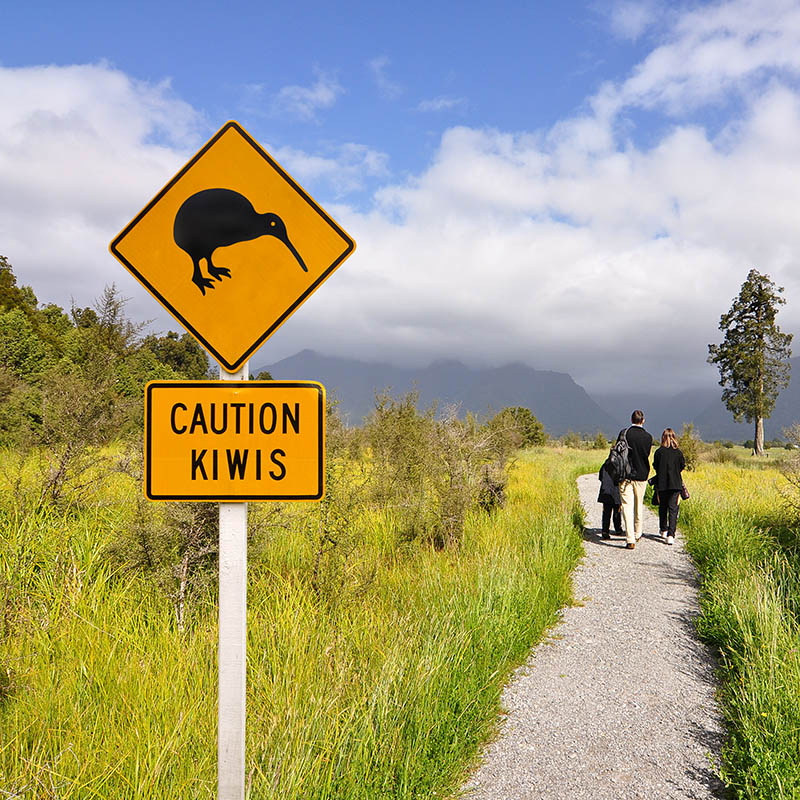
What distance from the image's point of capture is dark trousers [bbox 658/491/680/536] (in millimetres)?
10273

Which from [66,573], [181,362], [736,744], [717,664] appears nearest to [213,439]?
[66,573]

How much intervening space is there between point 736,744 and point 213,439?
3813 millimetres

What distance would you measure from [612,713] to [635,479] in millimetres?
6364

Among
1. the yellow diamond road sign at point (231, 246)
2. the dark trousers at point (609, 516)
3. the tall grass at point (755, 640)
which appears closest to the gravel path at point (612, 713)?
the tall grass at point (755, 640)

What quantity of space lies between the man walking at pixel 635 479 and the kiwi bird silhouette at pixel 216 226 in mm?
8842

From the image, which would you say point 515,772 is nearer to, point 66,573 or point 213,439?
point 213,439

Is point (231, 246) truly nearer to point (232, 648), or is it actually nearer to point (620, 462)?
point (232, 648)

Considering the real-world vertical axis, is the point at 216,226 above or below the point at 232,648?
above

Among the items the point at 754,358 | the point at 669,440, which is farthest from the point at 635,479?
the point at 754,358

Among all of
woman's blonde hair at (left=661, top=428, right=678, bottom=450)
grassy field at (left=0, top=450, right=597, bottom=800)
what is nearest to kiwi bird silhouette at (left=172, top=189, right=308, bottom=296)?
grassy field at (left=0, top=450, right=597, bottom=800)

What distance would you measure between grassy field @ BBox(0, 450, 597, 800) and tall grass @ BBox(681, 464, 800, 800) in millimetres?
1603

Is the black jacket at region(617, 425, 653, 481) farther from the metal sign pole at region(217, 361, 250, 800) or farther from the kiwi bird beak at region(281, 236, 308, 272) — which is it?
the metal sign pole at region(217, 361, 250, 800)

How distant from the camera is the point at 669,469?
10.4 m

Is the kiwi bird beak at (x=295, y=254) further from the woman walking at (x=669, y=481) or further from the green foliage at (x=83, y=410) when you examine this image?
the woman walking at (x=669, y=481)
